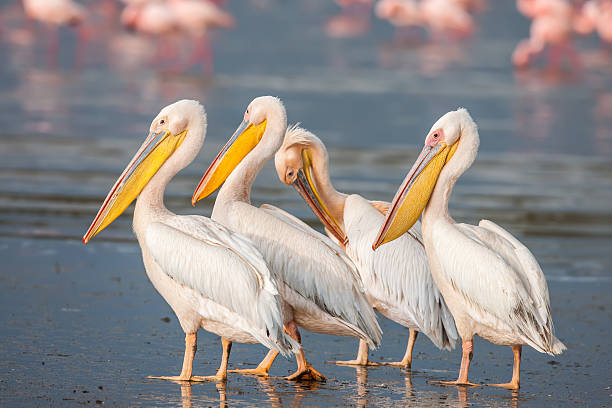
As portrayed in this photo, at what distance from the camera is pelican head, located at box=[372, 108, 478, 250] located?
571 cm

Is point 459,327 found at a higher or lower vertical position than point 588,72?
lower

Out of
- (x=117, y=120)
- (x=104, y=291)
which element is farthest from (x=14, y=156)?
(x=104, y=291)

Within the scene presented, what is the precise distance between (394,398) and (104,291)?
2.65 meters

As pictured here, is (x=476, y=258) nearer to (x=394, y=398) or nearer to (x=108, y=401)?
(x=394, y=398)

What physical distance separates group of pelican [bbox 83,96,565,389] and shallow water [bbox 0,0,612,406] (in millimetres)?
261

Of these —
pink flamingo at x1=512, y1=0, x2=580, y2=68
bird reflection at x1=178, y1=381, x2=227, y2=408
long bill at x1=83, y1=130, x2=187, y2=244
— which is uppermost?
pink flamingo at x1=512, y1=0, x2=580, y2=68

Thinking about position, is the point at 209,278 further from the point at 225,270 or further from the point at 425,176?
the point at 425,176

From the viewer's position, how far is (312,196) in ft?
22.6

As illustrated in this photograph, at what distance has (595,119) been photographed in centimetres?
1712

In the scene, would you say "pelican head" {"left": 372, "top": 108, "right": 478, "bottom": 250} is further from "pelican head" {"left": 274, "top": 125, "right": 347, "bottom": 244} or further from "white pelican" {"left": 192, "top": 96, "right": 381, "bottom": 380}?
"pelican head" {"left": 274, "top": 125, "right": 347, "bottom": 244}

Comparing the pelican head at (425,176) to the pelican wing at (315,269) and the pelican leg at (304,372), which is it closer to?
the pelican wing at (315,269)

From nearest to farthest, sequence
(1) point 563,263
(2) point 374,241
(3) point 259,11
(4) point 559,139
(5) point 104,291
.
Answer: (2) point 374,241 → (5) point 104,291 → (1) point 563,263 → (4) point 559,139 → (3) point 259,11

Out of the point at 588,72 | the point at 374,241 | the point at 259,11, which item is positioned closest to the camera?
the point at 374,241

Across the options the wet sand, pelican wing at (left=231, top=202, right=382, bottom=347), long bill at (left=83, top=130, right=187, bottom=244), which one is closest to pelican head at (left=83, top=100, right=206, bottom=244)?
long bill at (left=83, top=130, right=187, bottom=244)
